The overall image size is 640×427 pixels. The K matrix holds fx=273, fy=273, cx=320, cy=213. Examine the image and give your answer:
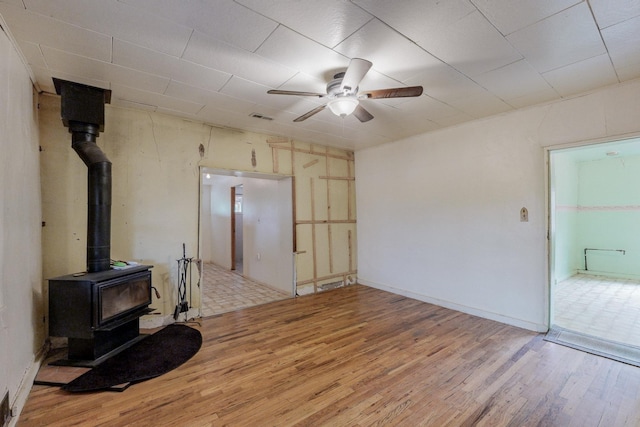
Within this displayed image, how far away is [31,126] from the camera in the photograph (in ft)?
8.64

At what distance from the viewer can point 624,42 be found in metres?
2.14

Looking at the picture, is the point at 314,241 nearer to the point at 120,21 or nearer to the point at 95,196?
the point at 95,196

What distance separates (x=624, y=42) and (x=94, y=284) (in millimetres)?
4918

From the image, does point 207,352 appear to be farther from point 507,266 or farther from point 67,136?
point 507,266

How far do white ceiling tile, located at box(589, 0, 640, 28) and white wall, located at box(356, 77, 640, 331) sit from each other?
1.43 meters

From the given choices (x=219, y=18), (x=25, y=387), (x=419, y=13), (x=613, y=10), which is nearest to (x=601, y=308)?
(x=613, y=10)

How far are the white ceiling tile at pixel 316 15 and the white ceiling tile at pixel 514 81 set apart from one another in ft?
5.11

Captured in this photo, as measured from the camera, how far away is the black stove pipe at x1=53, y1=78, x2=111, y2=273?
2.78 meters

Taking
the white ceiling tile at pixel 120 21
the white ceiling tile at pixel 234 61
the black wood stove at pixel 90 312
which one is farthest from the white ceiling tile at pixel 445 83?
the black wood stove at pixel 90 312

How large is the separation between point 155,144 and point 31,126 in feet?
3.87

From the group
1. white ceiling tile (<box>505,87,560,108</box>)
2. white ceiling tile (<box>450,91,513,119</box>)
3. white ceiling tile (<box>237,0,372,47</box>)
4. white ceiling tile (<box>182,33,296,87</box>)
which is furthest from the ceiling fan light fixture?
white ceiling tile (<box>505,87,560,108</box>)

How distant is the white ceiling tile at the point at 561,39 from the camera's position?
189 centimetres

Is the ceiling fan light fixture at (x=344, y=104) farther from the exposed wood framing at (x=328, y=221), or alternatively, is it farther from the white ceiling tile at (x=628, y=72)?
the exposed wood framing at (x=328, y=221)

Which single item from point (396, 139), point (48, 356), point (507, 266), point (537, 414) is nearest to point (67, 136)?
point (48, 356)
